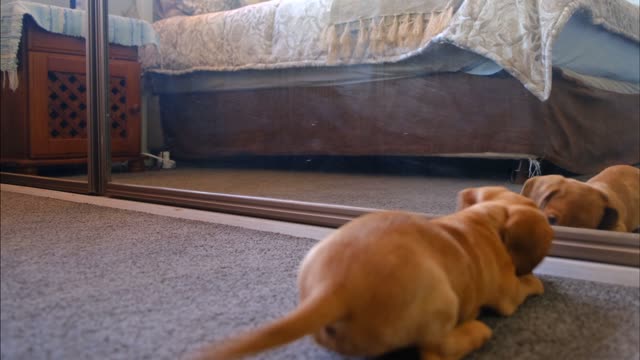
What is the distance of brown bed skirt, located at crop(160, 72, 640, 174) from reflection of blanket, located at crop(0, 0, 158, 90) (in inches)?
18.0

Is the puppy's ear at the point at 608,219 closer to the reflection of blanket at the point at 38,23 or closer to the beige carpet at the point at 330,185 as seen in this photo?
the beige carpet at the point at 330,185

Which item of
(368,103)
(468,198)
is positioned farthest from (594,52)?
(468,198)

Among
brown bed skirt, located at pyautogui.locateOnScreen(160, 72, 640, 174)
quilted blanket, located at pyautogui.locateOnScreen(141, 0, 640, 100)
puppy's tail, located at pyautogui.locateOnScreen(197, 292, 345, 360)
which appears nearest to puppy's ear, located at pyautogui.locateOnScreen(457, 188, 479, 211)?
puppy's tail, located at pyautogui.locateOnScreen(197, 292, 345, 360)

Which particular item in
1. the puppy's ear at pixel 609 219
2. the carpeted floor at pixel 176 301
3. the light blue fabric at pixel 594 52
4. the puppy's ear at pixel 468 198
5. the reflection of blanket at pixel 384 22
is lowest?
the carpeted floor at pixel 176 301

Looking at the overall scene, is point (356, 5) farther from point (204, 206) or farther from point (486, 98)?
point (204, 206)

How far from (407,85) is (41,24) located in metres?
1.11

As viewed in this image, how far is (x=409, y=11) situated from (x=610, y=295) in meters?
1.10

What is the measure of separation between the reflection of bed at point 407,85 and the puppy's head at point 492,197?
0.50 metres

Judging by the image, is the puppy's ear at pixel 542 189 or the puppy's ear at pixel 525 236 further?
the puppy's ear at pixel 542 189

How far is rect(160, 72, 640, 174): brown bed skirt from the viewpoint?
4.38ft

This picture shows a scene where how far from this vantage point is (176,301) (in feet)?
1.95

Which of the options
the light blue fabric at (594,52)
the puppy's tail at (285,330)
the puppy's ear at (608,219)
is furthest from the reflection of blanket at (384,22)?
the puppy's tail at (285,330)

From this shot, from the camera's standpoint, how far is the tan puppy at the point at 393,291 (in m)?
0.38

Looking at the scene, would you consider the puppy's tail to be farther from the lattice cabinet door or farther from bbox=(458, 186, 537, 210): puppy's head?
the lattice cabinet door
